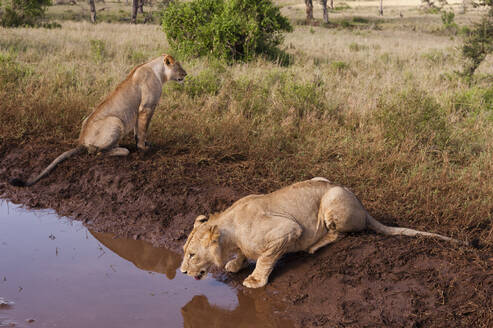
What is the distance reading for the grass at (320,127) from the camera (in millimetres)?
6148

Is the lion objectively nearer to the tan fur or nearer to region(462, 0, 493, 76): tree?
the tan fur

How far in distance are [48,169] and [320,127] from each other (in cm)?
414

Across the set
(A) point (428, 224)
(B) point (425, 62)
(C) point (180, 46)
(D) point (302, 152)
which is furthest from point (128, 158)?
(B) point (425, 62)

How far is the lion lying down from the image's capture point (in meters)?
4.74

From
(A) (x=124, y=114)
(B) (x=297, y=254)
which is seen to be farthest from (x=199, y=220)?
(A) (x=124, y=114)

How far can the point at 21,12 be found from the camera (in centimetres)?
2616

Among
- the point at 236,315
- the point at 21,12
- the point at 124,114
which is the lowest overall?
the point at 236,315

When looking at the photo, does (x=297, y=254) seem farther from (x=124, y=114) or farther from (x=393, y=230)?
(x=124, y=114)

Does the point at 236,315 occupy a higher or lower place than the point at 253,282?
lower

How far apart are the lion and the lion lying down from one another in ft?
9.78

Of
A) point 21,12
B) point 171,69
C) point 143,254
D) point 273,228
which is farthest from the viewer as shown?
point 21,12

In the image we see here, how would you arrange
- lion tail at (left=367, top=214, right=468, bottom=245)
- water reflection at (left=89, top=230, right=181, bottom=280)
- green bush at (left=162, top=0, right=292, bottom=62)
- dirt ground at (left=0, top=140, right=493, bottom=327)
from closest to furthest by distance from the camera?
dirt ground at (left=0, top=140, right=493, bottom=327)
lion tail at (left=367, top=214, right=468, bottom=245)
water reflection at (left=89, top=230, right=181, bottom=280)
green bush at (left=162, top=0, right=292, bottom=62)

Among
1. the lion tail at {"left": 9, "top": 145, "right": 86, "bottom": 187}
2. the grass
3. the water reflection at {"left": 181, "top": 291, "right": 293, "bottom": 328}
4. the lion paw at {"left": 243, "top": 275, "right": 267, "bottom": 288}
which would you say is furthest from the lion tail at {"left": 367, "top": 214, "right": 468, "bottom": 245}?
the lion tail at {"left": 9, "top": 145, "right": 86, "bottom": 187}

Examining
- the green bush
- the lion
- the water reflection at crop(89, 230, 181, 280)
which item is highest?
the green bush
